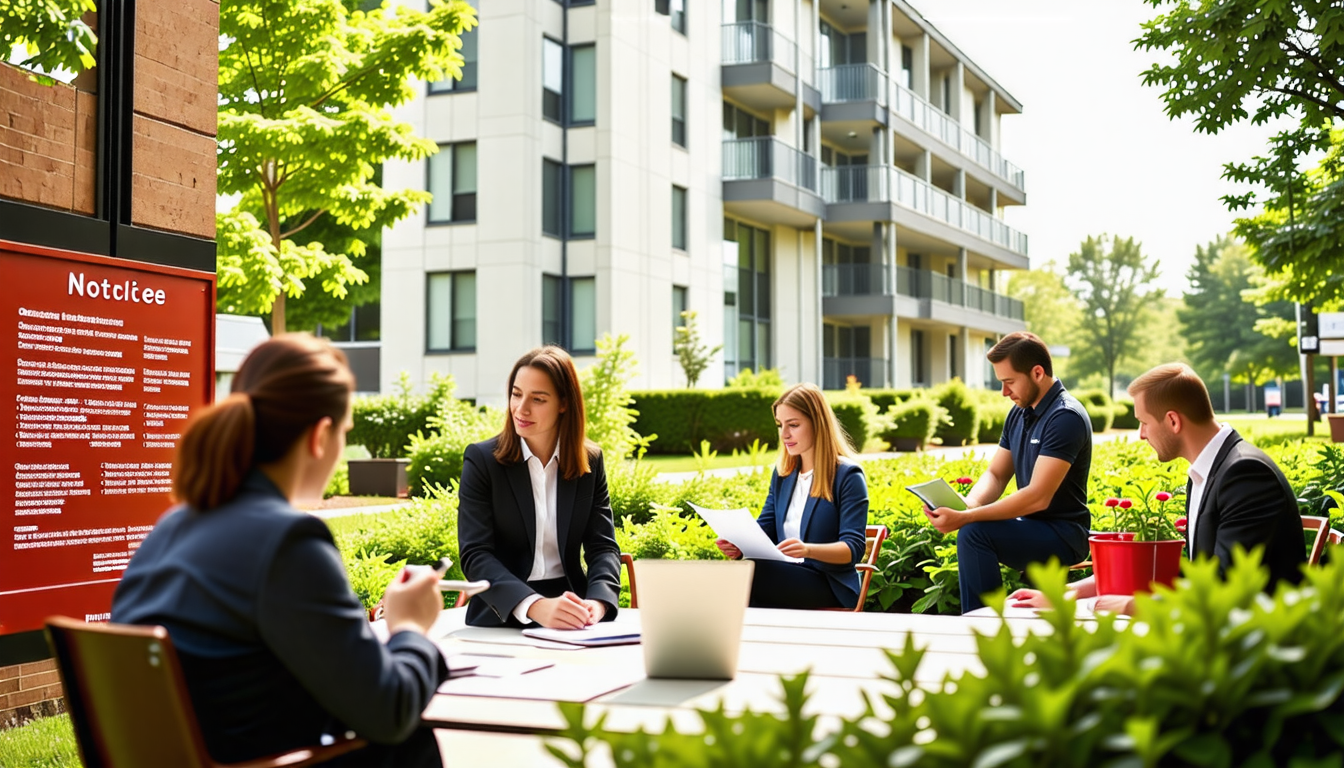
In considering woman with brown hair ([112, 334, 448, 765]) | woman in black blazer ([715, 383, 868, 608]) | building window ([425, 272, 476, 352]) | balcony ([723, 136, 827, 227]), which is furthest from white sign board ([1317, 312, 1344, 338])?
woman with brown hair ([112, 334, 448, 765])

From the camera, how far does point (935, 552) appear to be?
6.58 m

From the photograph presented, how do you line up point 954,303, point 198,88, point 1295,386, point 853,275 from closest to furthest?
point 198,88 → point 853,275 → point 954,303 → point 1295,386

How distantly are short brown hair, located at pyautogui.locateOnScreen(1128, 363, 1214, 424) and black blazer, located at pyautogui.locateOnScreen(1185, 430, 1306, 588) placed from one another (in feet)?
0.67

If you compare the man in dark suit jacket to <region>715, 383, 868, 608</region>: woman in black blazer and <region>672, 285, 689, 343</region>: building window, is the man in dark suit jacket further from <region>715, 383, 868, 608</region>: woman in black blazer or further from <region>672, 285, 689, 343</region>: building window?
<region>672, 285, 689, 343</region>: building window

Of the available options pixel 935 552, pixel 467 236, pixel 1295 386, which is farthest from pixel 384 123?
pixel 1295 386

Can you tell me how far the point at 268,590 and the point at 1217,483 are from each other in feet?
9.29

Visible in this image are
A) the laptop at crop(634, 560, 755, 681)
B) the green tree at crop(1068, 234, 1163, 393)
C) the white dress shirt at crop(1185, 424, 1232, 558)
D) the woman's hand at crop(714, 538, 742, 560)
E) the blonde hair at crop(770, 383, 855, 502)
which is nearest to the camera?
the laptop at crop(634, 560, 755, 681)

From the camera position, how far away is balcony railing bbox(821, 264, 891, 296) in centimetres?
3644

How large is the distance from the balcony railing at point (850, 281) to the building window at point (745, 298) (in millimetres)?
3254

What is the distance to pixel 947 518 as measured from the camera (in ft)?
17.6

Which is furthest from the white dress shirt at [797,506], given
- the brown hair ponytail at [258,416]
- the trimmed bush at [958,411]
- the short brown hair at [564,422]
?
the trimmed bush at [958,411]

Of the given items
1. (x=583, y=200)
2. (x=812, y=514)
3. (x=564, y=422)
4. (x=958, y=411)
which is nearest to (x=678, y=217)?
(x=583, y=200)

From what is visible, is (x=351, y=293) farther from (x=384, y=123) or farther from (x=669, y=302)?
(x=384, y=123)

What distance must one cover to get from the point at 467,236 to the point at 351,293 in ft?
14.4
